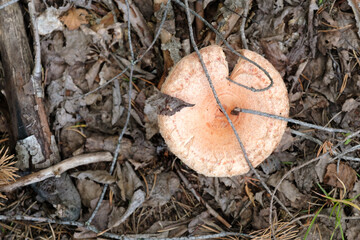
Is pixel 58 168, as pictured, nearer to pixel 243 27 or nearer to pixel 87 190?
pixel 87 190

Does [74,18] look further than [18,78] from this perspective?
Yes

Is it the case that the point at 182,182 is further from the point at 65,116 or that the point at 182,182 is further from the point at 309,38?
the point at 309,38

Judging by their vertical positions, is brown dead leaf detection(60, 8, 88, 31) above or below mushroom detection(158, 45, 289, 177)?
above

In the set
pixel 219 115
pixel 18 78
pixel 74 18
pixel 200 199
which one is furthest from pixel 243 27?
pixel 18 78

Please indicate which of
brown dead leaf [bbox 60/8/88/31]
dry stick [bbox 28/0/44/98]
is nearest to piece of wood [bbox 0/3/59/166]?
dry stick [bbox 28/0/44/98]

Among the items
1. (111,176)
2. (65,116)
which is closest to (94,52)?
(65,116)

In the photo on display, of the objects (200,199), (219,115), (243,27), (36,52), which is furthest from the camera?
(200,199)

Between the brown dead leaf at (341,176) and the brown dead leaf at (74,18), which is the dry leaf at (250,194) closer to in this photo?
the brown dead leaf at (341,176)

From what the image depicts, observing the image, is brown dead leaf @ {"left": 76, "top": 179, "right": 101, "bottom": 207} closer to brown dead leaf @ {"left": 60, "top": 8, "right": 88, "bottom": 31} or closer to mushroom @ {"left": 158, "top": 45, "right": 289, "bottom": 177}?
mushroom @ {"left": 158, "top": 45, "right": 289, "bottom": 177}
